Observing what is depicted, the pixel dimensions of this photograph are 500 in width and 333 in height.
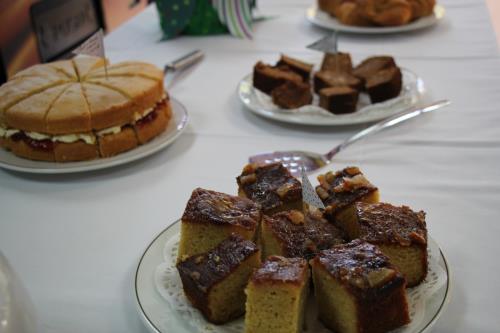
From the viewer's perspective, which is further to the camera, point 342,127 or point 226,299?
point 342,127

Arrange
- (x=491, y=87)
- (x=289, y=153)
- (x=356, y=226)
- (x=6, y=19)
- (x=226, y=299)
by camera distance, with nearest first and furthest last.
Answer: (x=226, y=299) < (x=356, y=226) < (x=289, y=153) < (x=491, y=87) < (x=6, y=19)

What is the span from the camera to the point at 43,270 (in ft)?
3.62

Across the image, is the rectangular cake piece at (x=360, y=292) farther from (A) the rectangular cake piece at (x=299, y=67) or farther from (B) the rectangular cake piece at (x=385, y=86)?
(A) the rectangular cake piece at (x=299, y=67)

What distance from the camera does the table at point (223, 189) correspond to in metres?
1.02

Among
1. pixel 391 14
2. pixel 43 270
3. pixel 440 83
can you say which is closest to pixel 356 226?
pixel 43 270

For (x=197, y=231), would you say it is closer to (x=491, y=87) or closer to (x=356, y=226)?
(x=356, y=226)

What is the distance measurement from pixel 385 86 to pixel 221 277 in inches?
41.5

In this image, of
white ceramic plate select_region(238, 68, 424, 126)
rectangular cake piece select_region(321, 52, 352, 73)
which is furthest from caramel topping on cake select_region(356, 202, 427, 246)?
rectangular cake piece select_region(321, 52, 352, 73)

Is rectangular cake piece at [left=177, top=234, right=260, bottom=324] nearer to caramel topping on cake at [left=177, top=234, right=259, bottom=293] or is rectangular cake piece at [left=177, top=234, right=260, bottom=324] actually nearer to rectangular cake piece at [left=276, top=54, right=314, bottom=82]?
caramel topping on cake at [left=177, top=234, right=259, bottom=293]

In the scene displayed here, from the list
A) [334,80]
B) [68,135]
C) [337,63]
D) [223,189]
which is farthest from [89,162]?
[337,63]

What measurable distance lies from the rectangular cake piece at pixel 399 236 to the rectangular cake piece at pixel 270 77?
2.89ft

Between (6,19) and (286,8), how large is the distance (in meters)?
1.81

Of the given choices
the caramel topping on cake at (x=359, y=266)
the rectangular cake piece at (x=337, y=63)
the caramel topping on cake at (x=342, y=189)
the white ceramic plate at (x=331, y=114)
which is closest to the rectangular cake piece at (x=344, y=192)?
the caramel topping on cake at (x=342, y=189)

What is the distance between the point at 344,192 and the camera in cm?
104
